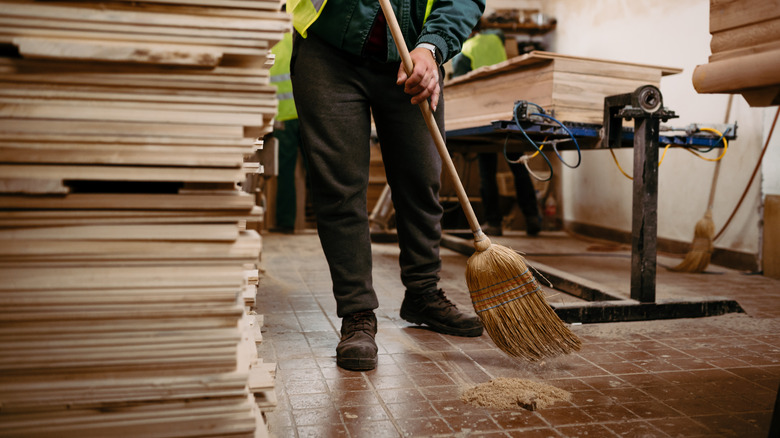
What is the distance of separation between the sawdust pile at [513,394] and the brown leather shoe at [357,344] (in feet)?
1.17

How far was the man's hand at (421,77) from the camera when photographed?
6.52ft

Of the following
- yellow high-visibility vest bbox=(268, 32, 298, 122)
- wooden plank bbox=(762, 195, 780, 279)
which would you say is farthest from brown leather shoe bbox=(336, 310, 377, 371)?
wooden plank bbox=(762, 195, 780, 279)

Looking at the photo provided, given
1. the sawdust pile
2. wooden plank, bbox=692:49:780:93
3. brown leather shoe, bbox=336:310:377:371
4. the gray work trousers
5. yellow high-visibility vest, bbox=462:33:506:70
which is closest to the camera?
wooden plank, bbox=692:49:780:93

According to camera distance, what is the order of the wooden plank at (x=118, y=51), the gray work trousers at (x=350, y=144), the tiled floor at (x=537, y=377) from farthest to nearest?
1. the gray work trousers at (x=350, y=144)
2. the tiled floor at (x=537, y=377)
3. the wooden plank at (x=118, y=51)

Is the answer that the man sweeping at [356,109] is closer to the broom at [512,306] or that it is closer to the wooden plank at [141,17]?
the broom at [512,306]

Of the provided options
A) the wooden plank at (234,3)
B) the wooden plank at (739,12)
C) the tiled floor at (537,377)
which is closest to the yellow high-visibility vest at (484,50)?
the tiled floor at (537,377)

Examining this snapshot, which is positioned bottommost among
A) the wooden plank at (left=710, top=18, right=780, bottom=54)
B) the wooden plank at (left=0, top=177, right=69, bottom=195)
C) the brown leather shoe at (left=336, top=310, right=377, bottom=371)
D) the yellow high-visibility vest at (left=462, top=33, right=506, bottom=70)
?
the brown leather shoe at (left=336, top=310, right=377, bottom=371)

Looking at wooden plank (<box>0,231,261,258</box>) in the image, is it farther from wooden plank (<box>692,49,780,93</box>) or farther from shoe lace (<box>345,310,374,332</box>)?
wooden plank (<box>692,49,780,93</box>)

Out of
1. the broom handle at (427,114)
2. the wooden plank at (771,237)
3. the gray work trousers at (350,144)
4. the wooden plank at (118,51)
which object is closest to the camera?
the wooden plank at (118,51)

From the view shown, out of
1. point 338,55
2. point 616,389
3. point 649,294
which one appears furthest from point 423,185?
point 649,294

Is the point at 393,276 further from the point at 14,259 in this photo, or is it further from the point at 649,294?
the point at 14,259

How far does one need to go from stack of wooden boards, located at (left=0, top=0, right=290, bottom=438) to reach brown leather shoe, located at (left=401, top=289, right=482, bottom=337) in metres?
1.31

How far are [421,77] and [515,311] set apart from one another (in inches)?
30.4

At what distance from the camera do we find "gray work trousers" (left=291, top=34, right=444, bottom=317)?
85.1 inches
